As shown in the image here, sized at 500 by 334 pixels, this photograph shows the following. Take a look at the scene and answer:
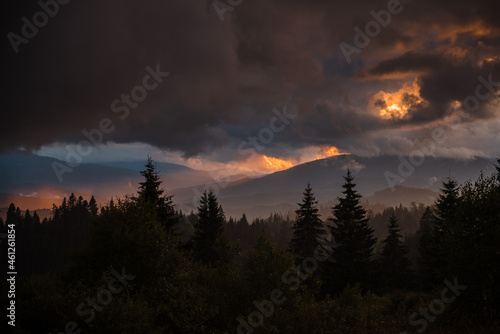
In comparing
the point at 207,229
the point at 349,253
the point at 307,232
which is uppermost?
the point at 207,229

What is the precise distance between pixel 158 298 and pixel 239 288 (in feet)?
20.4

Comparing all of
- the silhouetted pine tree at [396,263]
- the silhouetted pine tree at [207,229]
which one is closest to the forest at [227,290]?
the silhouetted pine tree at [207,229]

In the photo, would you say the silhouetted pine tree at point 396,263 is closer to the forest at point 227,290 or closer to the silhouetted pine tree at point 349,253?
the silhouetted pine tree at point 349,253

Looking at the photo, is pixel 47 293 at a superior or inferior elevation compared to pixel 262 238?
inferior

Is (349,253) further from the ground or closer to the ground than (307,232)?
closer to the ground

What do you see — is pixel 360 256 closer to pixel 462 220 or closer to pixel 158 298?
pixel 462 220

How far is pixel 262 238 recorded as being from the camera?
26.6m

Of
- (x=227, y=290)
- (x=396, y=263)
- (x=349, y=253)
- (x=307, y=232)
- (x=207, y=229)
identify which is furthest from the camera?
(x=396, y=263)

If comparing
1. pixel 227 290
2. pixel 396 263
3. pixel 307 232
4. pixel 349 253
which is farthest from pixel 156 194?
pixel 396 263

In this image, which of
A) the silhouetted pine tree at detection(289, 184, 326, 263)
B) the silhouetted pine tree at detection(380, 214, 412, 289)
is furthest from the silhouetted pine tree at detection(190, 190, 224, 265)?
the silhouetted pine tree at detection(380, 214, 412, 289)

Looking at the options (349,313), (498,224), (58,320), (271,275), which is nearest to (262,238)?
(271,275)

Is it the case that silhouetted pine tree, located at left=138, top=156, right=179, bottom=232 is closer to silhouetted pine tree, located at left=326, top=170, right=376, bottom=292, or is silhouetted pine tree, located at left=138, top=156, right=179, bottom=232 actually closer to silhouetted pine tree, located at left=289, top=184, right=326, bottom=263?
silhouetted pine tree, located at left=289, top=184, right=326, bottom=263

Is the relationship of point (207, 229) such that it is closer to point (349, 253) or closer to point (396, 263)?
point (349, 253)

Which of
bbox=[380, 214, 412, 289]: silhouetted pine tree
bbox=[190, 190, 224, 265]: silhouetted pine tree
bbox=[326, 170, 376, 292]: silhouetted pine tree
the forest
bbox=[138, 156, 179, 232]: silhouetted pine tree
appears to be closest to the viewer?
the forest
